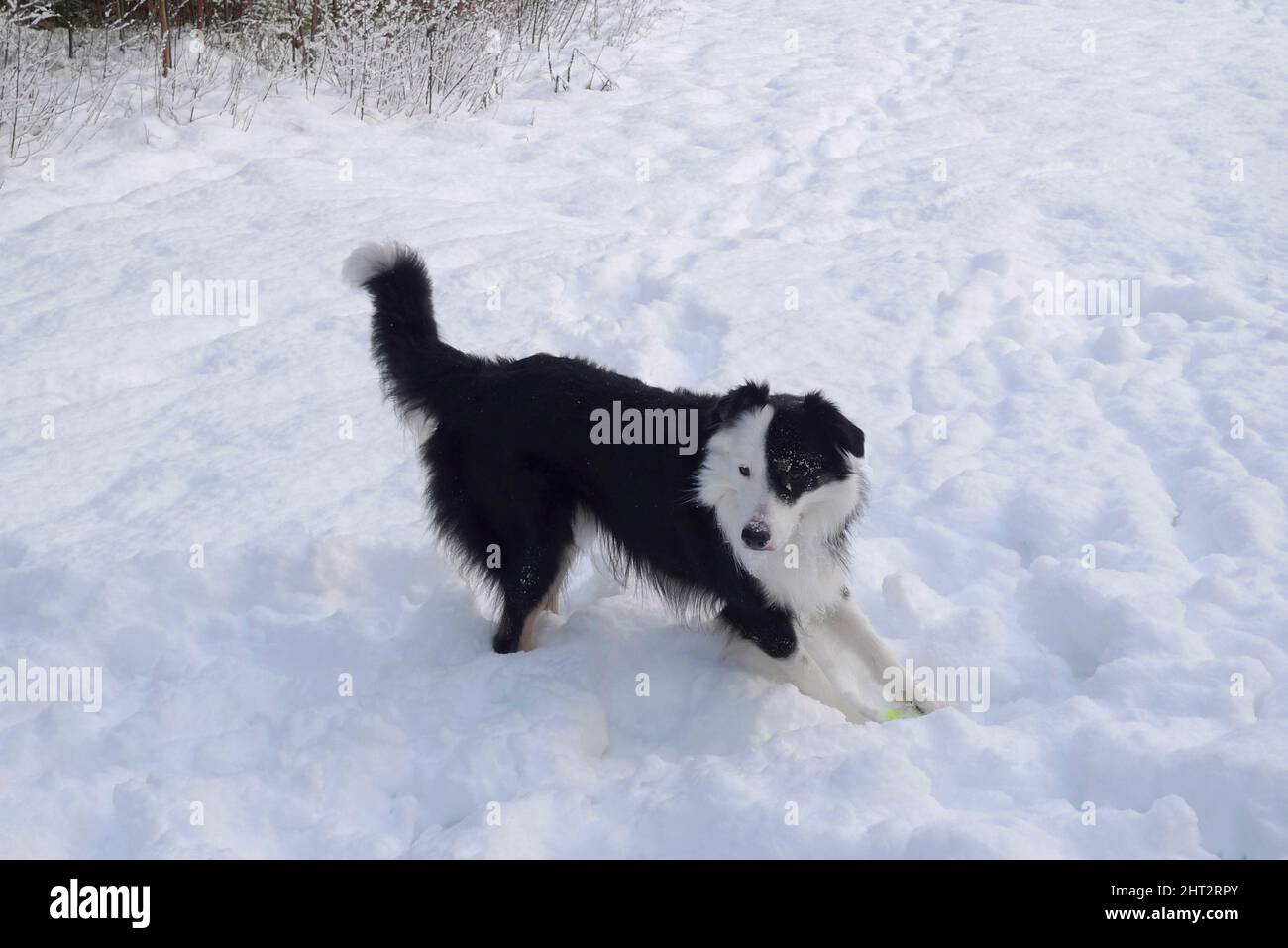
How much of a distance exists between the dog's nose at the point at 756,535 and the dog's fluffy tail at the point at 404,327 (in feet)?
4.12

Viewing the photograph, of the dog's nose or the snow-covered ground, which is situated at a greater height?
the dog's nose

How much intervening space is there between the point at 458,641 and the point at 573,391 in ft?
3.25

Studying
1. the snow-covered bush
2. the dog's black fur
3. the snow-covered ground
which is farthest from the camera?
the snow-covered bush

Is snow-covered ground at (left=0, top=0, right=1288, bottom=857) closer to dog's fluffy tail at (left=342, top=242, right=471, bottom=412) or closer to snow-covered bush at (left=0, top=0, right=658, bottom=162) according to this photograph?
snow-covered bush at (left=0, top=0, right=658, bottom=162)

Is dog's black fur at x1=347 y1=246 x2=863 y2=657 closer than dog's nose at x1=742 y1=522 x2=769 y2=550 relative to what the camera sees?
No

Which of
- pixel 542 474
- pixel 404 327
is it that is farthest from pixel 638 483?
pixel 404 327

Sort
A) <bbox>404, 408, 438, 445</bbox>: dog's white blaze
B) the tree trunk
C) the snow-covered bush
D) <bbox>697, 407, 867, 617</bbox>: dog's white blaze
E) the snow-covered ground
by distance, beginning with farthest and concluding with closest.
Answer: the tree trunk, the snow-covered bush, <bbox>404, 408, 438, 445</bbox>: dog's white blaze, <bbox>697, 407, 867, 617</bbox>: dog's white blaze, the snow-covered ground

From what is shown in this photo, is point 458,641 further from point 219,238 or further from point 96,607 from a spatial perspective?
point 219,238

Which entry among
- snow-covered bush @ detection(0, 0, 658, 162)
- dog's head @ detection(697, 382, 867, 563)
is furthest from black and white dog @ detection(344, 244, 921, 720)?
snow-covered bush @ detection(0, 0, 658, 162)

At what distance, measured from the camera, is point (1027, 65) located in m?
9.13

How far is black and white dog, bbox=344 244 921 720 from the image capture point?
324 cm

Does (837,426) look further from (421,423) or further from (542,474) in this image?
(421,423)

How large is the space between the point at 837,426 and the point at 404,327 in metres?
1.57

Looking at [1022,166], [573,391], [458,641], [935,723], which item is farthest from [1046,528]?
[1022,166]
